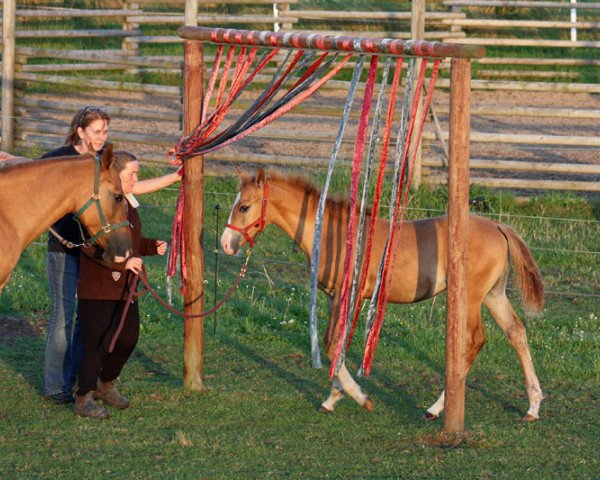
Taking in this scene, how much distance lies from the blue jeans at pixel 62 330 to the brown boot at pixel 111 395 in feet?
0.86

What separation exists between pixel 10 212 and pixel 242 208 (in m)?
1.55

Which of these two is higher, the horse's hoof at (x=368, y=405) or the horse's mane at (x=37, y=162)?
the horse's mane at (x=37, y=162)

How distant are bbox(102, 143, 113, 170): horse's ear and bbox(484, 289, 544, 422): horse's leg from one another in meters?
2.79

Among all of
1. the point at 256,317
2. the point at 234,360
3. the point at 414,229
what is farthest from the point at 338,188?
the point at 414,229

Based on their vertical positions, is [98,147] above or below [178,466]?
above

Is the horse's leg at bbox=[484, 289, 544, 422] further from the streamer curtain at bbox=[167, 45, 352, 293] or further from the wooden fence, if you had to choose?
the wooden fence

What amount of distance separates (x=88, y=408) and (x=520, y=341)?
9.48 ft

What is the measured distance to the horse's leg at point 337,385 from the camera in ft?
23.5

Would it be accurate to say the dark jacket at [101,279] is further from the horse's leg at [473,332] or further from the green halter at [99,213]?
the horse's leg at [473,332]

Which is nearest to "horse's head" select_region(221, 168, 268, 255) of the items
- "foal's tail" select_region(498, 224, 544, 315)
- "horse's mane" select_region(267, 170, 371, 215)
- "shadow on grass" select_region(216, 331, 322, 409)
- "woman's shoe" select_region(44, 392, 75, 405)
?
"horse's mane" select_region(267, 170, 371, 215)

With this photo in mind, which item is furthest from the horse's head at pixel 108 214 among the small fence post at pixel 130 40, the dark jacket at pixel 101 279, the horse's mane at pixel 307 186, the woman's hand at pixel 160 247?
the small fence post at pixel 130 40

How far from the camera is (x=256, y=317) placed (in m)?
9.73

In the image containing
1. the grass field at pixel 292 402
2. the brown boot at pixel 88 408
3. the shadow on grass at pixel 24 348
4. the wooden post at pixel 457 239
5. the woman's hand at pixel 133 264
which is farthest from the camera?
the shadow on grass at pixel 24 348

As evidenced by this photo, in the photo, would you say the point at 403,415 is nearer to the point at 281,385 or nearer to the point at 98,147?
the point at 281,385
